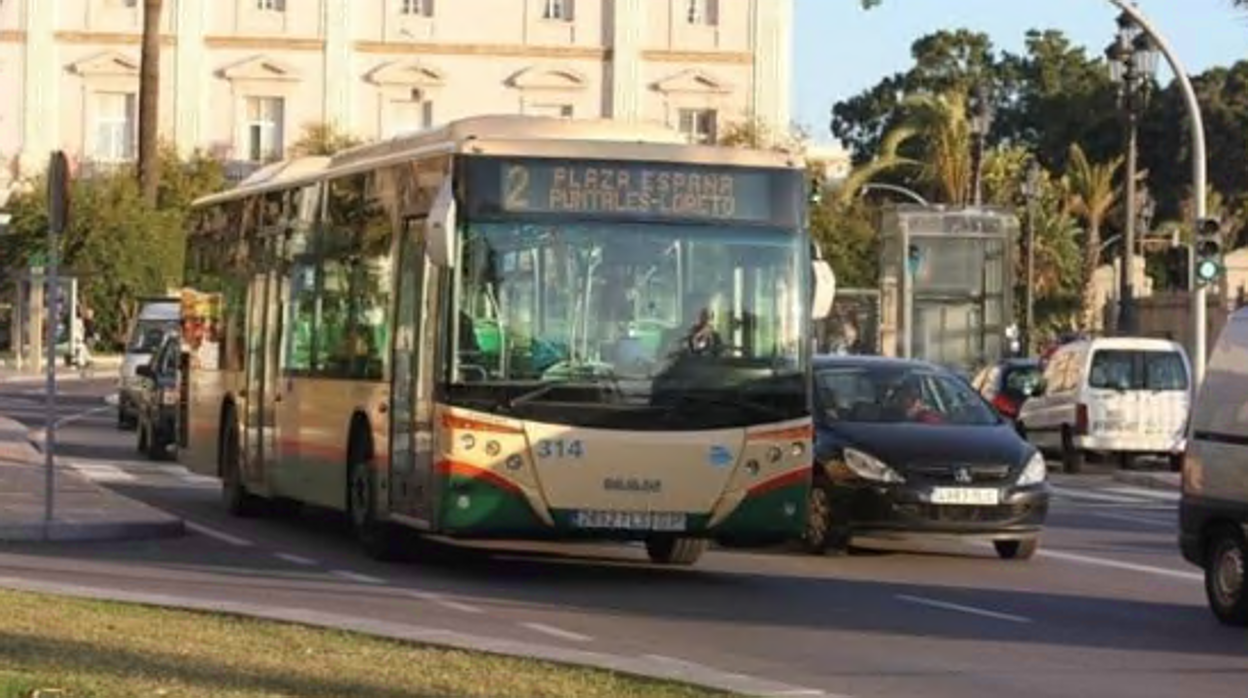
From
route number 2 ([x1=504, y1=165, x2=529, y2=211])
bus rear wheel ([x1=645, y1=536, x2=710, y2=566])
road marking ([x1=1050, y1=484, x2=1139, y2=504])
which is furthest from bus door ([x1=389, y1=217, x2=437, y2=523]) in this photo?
road marking ([x1=1050, y1=484, x2=1139, y2=504])

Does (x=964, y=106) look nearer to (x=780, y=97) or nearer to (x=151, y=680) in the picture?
(x=780, y=97)

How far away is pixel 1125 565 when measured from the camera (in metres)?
21.9

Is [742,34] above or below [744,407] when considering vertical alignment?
above

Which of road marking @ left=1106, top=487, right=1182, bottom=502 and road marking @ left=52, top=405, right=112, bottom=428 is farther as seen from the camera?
road marking @ left=52, top=405, right=112, bottom=428

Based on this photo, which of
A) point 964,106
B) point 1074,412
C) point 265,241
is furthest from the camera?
point 964,106

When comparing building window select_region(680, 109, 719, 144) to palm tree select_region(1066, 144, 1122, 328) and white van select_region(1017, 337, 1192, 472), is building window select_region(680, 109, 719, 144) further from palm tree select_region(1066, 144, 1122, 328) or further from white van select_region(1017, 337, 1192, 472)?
white van select_region(1017, 337, 1192, 472)

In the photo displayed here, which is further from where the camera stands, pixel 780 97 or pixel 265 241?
pixel 780 97

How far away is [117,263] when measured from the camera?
81062 mm

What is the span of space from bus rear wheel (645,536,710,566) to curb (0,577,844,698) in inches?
194

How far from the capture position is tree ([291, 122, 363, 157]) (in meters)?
89.5

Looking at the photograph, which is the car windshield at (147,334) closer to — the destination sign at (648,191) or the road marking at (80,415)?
the road marking at (80,415)

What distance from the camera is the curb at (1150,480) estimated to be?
115 ft

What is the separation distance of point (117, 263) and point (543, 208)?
64.2 m

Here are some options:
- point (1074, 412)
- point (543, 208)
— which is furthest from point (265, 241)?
point (1074, 412)
